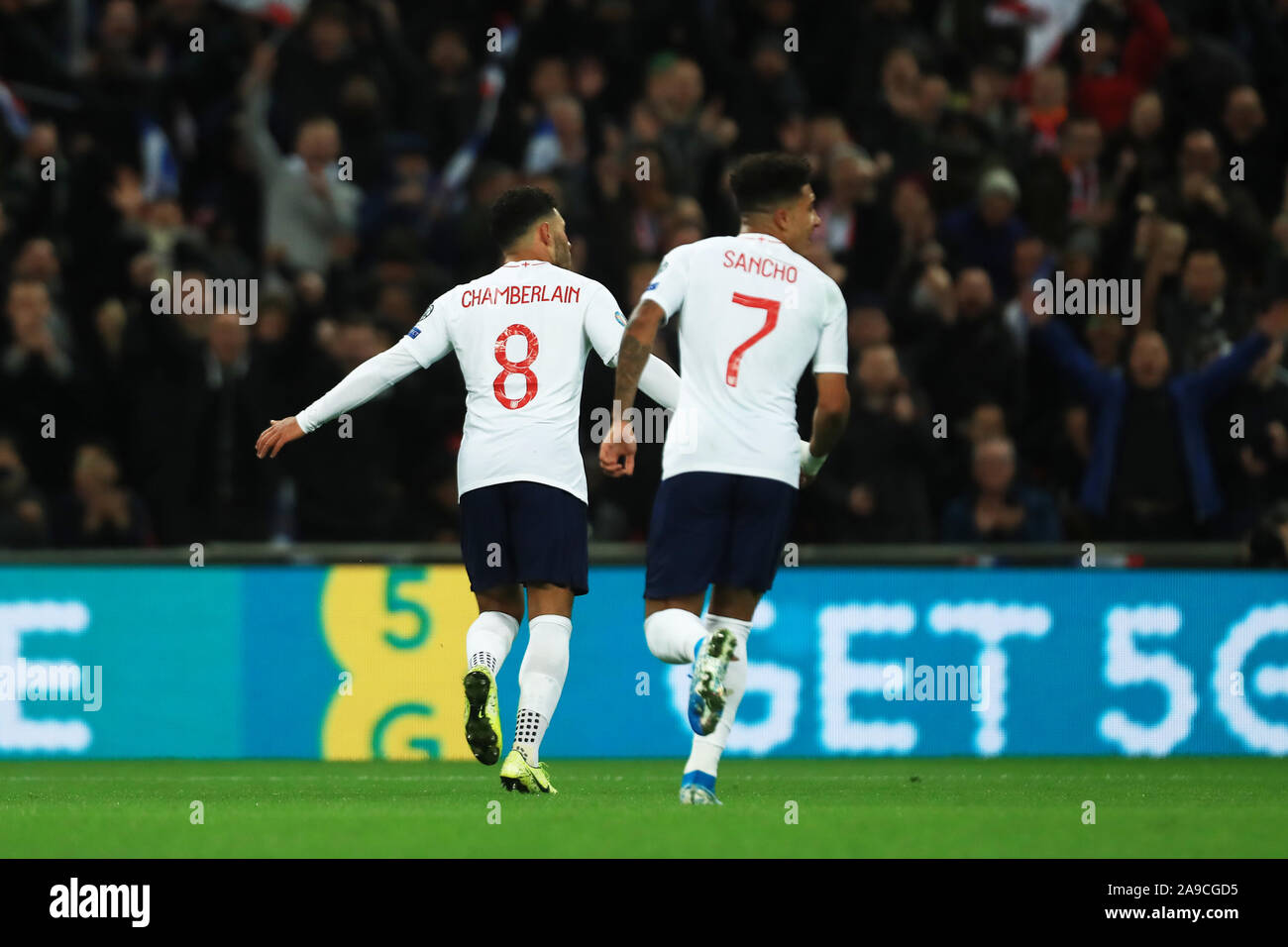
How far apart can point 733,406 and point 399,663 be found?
15.6ft

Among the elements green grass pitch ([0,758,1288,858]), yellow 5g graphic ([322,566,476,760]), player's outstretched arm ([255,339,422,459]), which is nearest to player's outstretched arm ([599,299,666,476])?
player's outstretched arm ([255,339,422,459])

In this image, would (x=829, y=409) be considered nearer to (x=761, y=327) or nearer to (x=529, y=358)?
(x=761, y=327)

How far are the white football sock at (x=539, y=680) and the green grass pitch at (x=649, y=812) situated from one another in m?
0.26

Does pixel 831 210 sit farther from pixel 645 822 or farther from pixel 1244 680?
pixel 645 822

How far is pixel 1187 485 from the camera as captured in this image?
45.1 ft

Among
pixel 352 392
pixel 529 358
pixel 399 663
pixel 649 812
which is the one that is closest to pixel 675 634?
pixel 649 812

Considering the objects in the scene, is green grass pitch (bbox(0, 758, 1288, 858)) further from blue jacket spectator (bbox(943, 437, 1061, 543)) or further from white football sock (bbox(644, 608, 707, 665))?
blue jacket spectator (bbox(943, 437, 1061, 543))

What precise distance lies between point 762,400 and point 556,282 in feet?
3.72

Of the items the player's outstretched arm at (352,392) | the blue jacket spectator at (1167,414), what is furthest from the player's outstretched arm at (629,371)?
the blue jacket spectator at (1167,414)

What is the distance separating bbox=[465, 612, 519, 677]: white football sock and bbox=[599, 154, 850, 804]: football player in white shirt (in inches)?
29.4

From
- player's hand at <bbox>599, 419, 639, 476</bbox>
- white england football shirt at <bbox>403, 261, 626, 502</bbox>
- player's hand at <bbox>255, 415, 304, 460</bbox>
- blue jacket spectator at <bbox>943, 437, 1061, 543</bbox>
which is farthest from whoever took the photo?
blue jacket spectator at <bbox>943, 437, 1061, 543</bbox>

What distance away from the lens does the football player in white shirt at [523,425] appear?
9094mm

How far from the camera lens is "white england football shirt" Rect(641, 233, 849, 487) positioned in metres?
8.55

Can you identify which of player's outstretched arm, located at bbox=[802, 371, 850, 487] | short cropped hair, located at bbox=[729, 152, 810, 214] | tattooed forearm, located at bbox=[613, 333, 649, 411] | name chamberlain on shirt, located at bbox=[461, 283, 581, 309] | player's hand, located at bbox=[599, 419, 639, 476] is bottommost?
player's hand, located at bbox=[599, 419, 639, 476]
